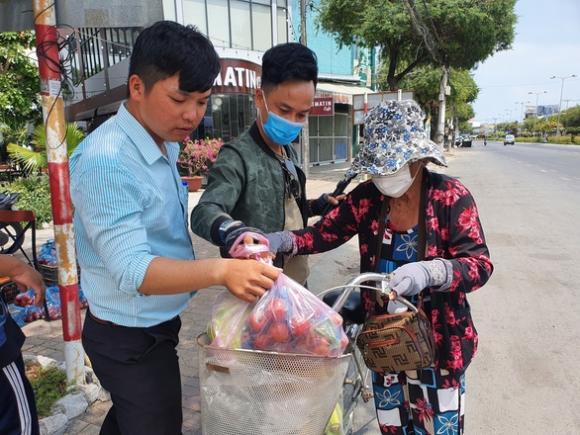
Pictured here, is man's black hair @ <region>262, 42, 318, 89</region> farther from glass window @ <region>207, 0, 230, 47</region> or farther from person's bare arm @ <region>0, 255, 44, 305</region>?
glass window @ <region>207, 0, 230, 47</region>

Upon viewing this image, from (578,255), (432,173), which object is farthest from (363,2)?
(432,173)

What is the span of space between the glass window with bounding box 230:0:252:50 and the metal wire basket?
14878 mm

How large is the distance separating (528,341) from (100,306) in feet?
11.2

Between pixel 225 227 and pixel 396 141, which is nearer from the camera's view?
pixel 225 227

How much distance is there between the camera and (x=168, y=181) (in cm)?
137

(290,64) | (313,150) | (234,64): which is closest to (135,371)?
(290,64)

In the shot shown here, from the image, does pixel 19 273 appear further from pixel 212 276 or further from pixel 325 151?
pixel 325 151

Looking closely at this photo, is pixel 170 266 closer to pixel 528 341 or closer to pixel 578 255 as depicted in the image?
pixel 528 341

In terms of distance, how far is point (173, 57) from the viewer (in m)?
1.16

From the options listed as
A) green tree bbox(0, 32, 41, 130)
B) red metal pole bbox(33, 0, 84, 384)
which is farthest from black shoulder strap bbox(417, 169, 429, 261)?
green tree bbox(0, 32, 41, 130)

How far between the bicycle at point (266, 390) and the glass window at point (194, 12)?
543 inches

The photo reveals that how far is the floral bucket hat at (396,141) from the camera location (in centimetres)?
146

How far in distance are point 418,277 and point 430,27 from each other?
13.5 meters

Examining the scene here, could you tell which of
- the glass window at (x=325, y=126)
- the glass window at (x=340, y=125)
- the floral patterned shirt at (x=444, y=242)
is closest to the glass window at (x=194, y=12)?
the glass window at (x=325, y=126)
